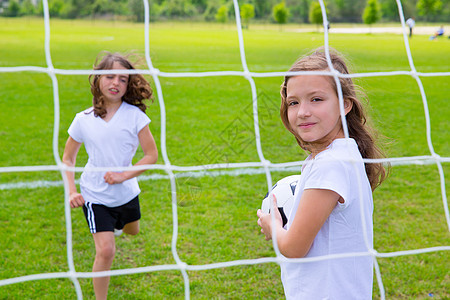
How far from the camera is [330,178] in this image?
1.32 metres

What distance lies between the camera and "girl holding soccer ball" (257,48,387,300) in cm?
133

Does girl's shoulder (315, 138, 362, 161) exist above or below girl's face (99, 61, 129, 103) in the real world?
below

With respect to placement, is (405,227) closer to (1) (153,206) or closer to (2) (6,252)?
(1) (153,206)

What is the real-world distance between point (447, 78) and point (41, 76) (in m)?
9.97

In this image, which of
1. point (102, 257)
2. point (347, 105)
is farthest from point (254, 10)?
point (347, 105)

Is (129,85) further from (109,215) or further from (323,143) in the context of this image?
(323,143)

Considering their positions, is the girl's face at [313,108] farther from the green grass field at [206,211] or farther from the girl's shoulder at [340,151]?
the green grass field at [206,211]

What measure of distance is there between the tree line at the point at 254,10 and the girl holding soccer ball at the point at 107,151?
33014mm

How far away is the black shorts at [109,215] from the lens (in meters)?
2.31

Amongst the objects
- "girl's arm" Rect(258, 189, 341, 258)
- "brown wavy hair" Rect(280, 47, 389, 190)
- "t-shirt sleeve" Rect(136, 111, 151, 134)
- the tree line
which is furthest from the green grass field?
the tree line

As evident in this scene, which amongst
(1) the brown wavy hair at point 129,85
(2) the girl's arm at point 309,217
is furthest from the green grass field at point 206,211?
(2) the girl's arm at point 309,217

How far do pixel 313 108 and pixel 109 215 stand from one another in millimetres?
1369

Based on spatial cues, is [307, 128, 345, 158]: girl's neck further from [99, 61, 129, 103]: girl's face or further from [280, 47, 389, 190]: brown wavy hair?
[99, 61, 129, 103]: girl's face

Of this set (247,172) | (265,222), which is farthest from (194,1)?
(265,222)
